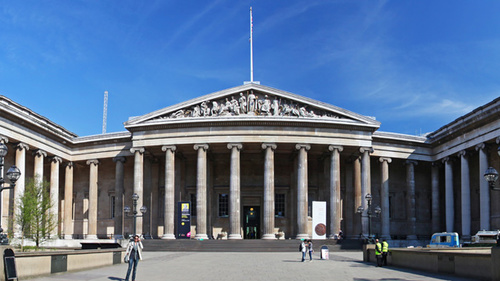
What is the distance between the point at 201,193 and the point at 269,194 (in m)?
6.79

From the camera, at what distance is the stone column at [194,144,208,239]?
55.4 meters

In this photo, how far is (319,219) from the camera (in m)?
52.4

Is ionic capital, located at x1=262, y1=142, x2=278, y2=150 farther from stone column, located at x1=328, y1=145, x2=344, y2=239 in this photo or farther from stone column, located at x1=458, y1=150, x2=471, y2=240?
stone column, located at x1=458, y1=150, x2=471, y2=240

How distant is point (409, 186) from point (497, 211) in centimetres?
1221

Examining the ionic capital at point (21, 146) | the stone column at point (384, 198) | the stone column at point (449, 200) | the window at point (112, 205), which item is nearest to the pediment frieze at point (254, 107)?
the stone column at point (384, 198)

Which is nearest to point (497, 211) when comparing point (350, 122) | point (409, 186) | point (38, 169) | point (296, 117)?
point (409, 186)

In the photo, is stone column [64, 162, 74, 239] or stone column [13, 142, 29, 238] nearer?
stone column [13, 142, 29, 238]

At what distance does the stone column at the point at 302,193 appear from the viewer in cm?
5534

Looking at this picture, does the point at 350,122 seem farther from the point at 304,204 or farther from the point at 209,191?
the point at 209,191

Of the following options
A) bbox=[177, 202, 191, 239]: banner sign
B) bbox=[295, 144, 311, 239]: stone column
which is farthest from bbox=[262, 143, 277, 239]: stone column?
bbox=[177, 202, 191, 239]: banner sign

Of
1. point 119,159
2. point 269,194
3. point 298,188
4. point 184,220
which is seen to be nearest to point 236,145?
point 269,194

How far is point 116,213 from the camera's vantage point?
61594mm

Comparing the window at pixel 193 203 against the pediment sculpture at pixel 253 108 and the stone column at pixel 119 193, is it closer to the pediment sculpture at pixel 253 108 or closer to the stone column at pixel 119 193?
the stone column at pixel 119 193

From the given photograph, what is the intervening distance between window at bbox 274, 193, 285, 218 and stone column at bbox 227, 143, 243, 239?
9382 millimetres
